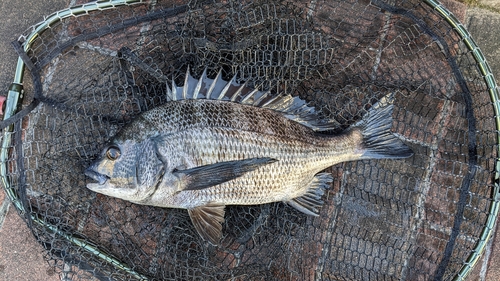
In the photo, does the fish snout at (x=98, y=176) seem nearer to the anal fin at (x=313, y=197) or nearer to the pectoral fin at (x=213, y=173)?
the pectoral fin at (x=213, y=173)

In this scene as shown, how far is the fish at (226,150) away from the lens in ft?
6.39

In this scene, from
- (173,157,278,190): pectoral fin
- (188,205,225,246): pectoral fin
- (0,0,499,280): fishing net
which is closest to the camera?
(173,157,278,190): pectoral fin

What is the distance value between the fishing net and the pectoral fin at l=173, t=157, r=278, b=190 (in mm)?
407

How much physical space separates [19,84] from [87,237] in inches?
41.7

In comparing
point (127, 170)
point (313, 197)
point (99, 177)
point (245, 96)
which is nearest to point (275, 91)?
point (245, 96)

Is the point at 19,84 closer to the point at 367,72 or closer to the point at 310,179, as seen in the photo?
the point at 310,179

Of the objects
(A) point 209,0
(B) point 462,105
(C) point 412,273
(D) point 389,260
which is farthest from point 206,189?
(B) point 462,105

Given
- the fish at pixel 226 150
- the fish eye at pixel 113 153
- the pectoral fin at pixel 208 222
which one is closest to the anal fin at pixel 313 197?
the fish at pixel 226 150

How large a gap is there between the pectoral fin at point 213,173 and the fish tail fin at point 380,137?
2.65ft

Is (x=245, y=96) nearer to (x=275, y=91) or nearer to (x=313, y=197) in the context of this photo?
(x=275, y=91)

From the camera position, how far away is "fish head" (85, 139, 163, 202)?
1.94 meters

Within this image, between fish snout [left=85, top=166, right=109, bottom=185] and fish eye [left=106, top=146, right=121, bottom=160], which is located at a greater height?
fish eye [left=106, top=146, right=121, bottom=160]

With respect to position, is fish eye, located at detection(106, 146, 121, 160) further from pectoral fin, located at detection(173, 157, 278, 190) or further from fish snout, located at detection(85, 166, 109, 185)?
Result: pectoral fin, located at detection(173, 157, 278, 190)

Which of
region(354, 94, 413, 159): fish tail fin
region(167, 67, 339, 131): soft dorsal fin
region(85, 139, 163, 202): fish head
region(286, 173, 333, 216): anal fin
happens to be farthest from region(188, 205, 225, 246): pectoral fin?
region(354, 94, 413, 159): fish tail fin
